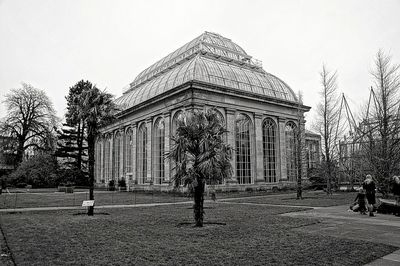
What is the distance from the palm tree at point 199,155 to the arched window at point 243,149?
25.9m

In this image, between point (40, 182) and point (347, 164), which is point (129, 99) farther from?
point (347, 164)

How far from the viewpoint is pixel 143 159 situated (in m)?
44.1

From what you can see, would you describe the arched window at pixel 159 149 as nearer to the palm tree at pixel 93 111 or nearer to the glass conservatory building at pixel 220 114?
the glass conservatory building at pixel 220 114

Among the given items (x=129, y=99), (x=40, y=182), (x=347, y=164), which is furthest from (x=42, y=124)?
(x=347, y=164)

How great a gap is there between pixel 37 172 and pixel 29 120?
8.34 meters

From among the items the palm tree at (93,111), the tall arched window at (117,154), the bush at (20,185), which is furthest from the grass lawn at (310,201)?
the bush at (20,185)

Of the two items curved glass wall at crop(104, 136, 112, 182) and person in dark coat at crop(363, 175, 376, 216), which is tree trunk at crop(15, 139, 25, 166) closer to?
curved glass wall at crop(104, 136, 112, 182)

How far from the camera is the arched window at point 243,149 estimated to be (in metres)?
38.5

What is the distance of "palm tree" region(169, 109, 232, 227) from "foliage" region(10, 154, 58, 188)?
4519 cm

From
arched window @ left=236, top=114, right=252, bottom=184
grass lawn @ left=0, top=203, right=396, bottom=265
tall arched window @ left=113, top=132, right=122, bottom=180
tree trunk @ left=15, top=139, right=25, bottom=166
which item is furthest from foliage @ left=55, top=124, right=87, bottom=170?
grass lawn @ left=0, top=203, right=396, bottom=265

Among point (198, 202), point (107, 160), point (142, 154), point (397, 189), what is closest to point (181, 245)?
point (198, 202)

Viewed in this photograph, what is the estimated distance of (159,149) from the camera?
4059 centimetres

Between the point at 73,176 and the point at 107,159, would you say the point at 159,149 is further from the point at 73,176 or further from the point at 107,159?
the point at 73,176

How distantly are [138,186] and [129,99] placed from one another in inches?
533
